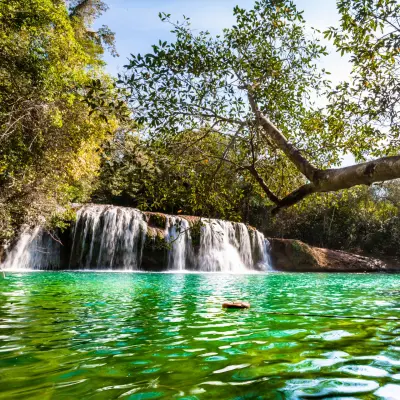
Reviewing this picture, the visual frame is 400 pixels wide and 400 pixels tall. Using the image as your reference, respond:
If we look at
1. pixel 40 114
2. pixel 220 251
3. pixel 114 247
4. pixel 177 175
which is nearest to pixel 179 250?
pixel 220 251

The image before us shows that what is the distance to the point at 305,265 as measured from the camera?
29766 millimetres

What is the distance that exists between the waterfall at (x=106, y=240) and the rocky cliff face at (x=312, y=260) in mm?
12268

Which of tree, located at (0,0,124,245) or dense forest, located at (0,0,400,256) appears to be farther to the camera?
tree, located at (0,0,124,245)

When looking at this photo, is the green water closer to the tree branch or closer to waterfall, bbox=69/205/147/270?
the tree branch

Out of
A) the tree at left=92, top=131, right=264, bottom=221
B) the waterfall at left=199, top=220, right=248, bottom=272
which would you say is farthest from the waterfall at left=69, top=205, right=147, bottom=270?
the tree at left=92, top=131, right=264, bottom=221

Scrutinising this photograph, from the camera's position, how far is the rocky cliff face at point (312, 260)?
29.6 m

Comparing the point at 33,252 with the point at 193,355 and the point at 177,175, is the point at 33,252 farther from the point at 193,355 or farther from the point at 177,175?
the point at 193,355

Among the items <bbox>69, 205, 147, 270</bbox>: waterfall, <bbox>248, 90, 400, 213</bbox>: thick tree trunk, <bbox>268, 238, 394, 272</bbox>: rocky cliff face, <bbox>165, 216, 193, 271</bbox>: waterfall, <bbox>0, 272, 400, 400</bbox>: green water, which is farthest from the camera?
<bbox>268, 238, 394, 272</bbox>: rocky cliff face

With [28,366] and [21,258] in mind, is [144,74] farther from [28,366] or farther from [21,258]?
[21,258]

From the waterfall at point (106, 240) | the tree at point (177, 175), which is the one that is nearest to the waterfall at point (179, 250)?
the waterfall at point (106, 240)

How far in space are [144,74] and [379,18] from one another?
13.7 ft

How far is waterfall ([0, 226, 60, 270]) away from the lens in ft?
74.4

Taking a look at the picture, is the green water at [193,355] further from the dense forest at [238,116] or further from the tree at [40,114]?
the tree at [40,114]

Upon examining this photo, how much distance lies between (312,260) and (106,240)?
54.7 ft
